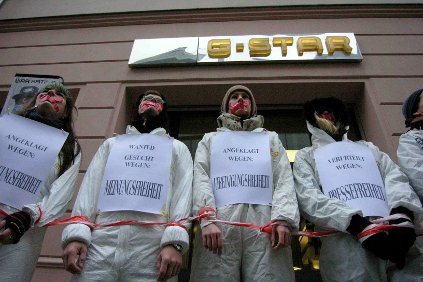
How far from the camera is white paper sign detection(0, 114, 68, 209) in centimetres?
211

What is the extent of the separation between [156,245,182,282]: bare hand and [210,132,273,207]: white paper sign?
19.8 inches

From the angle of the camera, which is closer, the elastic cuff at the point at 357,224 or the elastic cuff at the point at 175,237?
the elastic cuff at the point at 175,237

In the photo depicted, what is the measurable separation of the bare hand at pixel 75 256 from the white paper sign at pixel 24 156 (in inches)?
23.4

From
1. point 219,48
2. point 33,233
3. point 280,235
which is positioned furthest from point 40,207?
point 219,48

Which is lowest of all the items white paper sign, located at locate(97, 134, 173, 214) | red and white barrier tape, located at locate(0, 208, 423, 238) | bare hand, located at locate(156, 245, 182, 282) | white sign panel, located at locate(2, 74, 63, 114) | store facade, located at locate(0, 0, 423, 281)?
bare hand, located at locate(156, 245, 182, 282)

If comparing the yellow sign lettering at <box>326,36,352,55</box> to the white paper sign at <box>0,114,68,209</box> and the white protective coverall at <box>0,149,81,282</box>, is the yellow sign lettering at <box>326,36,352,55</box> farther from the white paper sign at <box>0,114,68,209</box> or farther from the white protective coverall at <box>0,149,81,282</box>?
the white protective coverall at <box>0,149,81,282</box>

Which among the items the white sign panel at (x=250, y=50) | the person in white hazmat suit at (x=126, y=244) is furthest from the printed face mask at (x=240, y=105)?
the white sign panel at (x=250, y=50)

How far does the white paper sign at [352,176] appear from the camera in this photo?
6.92 feet

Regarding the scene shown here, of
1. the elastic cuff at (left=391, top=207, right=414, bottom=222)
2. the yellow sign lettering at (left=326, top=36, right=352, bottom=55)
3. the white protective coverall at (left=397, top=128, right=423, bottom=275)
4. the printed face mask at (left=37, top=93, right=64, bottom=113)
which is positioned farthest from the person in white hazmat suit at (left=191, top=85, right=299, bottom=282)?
the yellow sign lettering at (left=326, top=36, right=352, bottom=55)

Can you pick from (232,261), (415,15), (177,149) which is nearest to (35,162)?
(177,149)

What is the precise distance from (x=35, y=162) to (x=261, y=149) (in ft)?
5.61

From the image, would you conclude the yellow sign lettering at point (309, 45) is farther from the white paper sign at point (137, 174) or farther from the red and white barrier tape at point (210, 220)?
the red and white barrier tape at point (210, 220)

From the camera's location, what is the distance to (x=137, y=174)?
2184 millimetres

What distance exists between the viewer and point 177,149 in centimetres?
244
